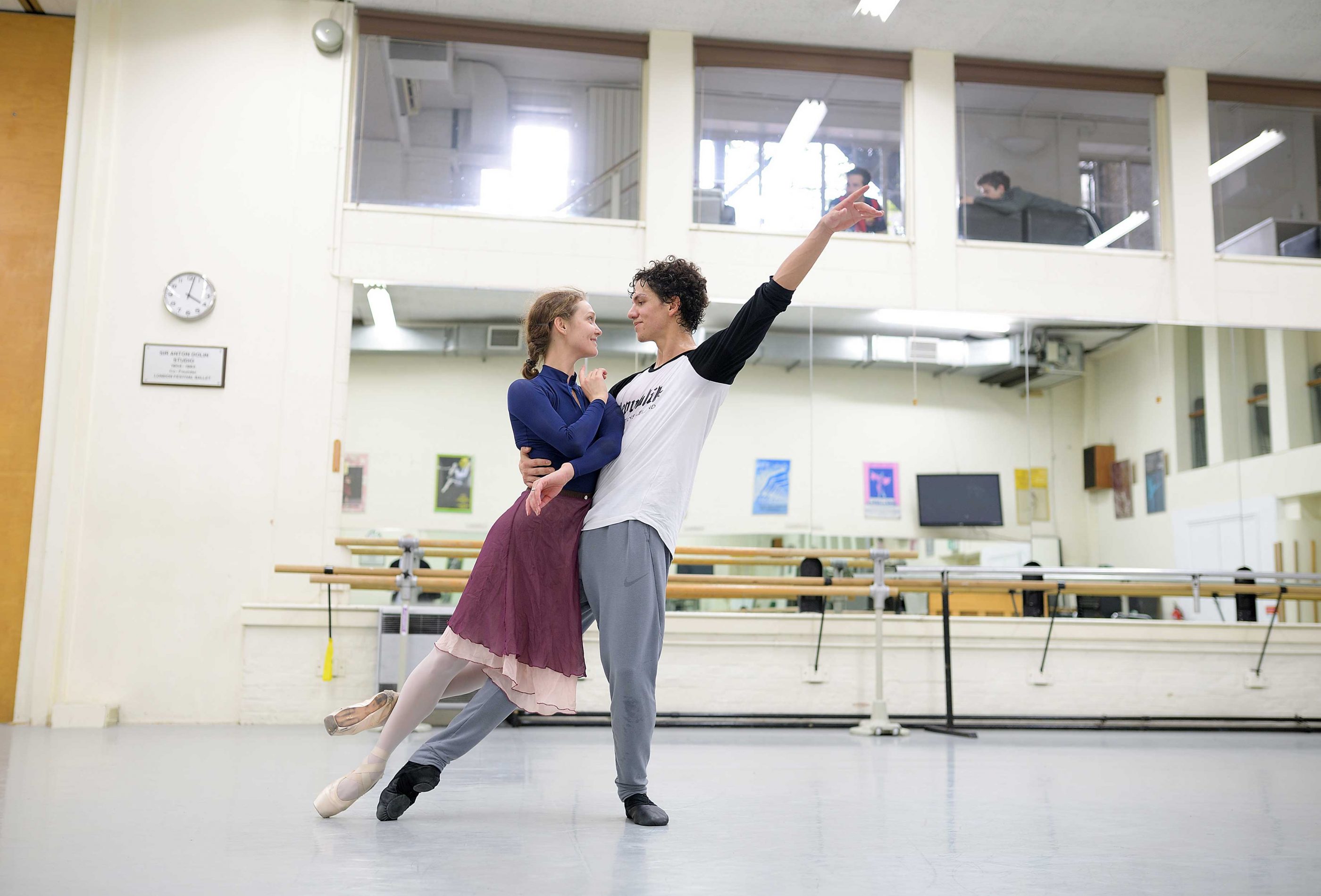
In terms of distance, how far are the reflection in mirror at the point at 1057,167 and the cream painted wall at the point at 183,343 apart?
406 cm

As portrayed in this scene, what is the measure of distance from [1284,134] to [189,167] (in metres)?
7.14

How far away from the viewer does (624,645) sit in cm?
247

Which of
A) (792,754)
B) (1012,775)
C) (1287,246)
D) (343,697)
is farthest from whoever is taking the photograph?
(1287,246)

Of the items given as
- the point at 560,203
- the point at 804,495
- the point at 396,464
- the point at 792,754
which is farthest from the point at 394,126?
the point at 792,754

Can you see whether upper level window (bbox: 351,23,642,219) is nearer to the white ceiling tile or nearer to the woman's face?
the white ceiling tile

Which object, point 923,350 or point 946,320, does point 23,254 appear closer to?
point 923,350

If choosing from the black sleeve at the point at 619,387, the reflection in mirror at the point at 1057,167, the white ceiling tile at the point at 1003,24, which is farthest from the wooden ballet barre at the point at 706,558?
the black sleeve at the point at 619,387

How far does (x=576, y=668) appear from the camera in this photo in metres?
2.50

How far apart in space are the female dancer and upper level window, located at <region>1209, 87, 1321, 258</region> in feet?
20.1

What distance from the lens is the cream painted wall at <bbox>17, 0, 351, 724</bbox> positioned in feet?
18.9

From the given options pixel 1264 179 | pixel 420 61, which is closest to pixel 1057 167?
pixel 1264 179

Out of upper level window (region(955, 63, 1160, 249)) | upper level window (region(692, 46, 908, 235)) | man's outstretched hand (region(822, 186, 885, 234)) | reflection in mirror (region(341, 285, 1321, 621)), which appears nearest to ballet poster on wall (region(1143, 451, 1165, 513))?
reflection in mirror (region(341, 285, 1321, 621))

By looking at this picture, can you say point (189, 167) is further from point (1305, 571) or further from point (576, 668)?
point (1305, 571)

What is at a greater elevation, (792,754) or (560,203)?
(560,203)
